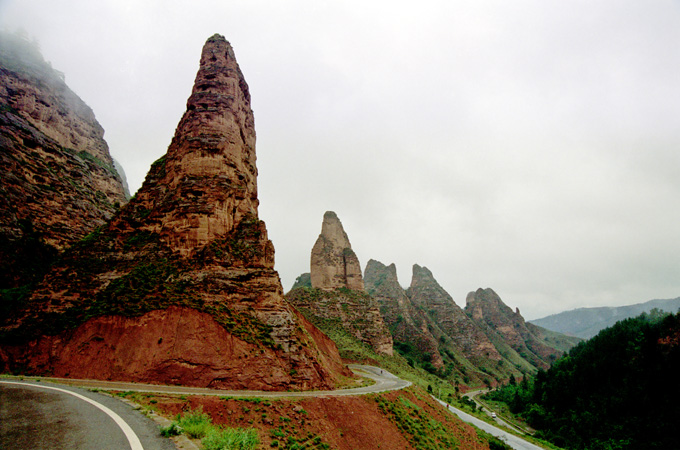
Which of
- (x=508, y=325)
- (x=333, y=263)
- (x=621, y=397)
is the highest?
(x=333, y=263)

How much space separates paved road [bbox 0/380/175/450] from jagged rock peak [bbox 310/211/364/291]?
72202 mm

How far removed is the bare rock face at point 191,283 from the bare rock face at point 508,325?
137029 millimetres

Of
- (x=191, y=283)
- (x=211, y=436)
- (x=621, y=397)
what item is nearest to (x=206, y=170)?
(x=191, y=283)

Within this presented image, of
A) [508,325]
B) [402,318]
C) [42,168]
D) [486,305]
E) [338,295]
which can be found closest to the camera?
[42,168]

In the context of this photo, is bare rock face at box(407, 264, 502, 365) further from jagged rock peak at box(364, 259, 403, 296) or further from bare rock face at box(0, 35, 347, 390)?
bare rock face at box(0, 35, 347, 390)

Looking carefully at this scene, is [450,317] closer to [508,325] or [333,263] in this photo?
[508,325]

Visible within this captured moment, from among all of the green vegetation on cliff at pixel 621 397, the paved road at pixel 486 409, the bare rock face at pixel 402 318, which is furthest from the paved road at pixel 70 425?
the bare rock face at pixel 402 318

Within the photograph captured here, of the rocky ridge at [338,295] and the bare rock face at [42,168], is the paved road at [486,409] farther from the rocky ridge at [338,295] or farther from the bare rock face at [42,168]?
the bare rock face at [42,168]

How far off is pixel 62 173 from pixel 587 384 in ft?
309

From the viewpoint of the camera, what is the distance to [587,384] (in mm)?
52719

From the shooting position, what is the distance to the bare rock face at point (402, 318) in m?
95.8

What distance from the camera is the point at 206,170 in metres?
35.3

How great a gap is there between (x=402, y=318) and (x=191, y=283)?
289 ft

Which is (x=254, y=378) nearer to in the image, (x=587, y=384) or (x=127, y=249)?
(x=127, y=249)
